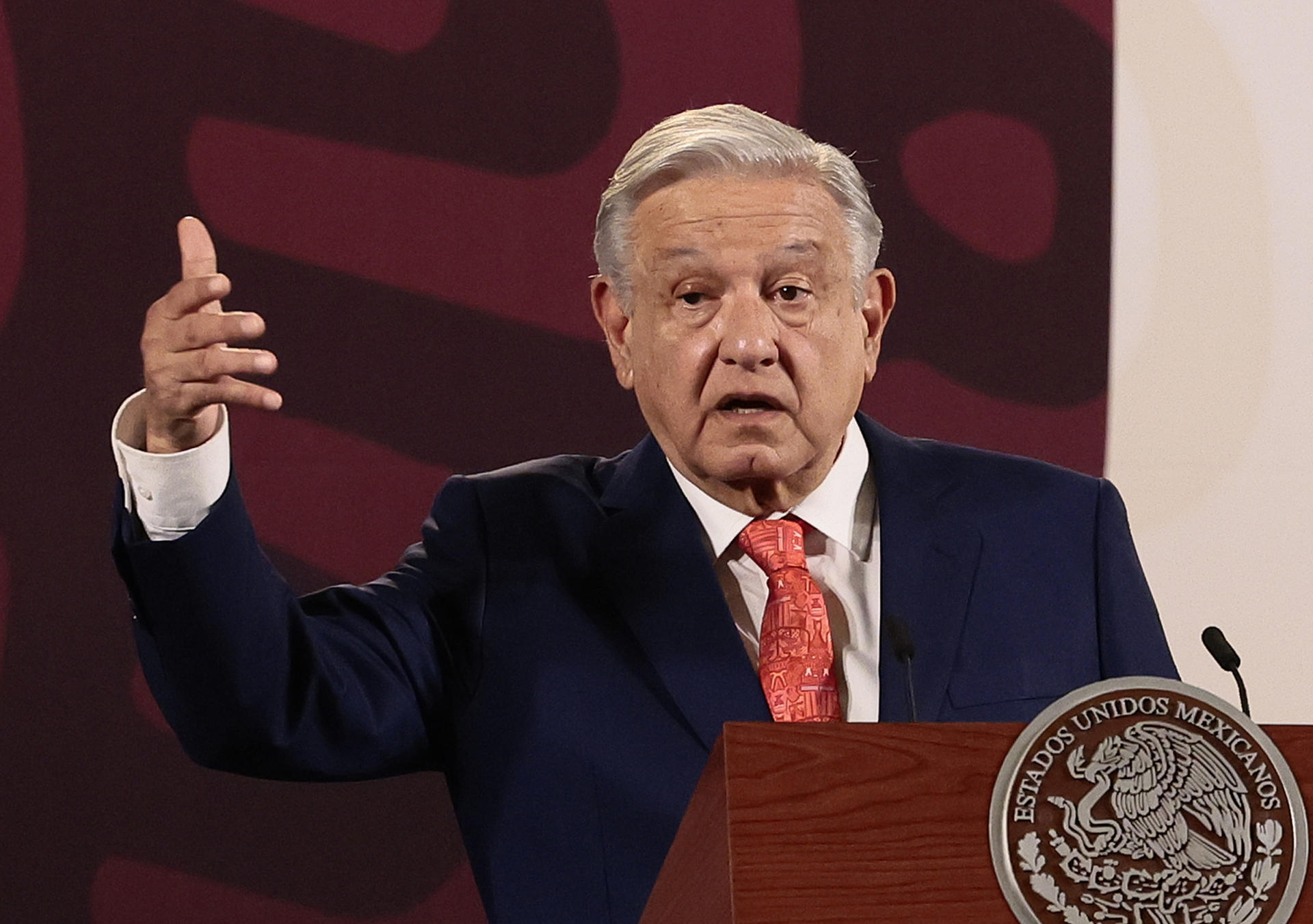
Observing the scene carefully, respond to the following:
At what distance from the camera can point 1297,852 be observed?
1.09m

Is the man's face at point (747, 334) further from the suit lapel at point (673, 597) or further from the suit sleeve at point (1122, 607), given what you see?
the suit sleeve at point (1122, 607)

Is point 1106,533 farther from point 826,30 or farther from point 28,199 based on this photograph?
point 28,199

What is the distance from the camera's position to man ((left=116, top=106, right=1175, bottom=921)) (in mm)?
1772

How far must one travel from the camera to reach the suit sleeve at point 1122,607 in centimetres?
195

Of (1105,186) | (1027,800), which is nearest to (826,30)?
(1105,186)

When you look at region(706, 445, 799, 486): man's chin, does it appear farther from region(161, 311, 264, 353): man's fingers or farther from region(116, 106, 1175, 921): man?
region(161, 311, 264, 353): man's fingers

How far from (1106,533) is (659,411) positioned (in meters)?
0.51

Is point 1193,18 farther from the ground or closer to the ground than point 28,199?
farther from the ground

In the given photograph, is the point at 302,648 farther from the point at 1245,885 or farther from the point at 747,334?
A: the point at 1245,885

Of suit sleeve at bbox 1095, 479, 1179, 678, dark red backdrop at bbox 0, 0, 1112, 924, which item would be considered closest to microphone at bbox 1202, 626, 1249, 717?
suit sleeve at bbox 1095, 479, 1179, 678

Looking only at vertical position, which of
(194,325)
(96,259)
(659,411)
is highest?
(96,259)

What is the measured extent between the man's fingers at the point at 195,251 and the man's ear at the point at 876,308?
0.87 m

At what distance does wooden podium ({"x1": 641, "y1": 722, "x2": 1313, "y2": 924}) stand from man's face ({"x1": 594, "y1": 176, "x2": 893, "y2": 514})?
0.89 meters

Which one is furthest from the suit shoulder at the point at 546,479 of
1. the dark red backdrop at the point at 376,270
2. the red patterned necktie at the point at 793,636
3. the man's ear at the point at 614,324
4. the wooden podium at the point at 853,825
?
the wooden podium at the point at 853,825
